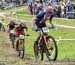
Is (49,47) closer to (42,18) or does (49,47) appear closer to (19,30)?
(42,18)

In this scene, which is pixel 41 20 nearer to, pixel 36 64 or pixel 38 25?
pixel 38 25

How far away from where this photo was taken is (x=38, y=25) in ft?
33.7

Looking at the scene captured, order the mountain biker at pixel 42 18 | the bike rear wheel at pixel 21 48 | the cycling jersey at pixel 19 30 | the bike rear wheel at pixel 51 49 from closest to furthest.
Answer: the bike rear wheel at pixel 51 49 < the mountain biker at pixel 42 18 < the bike rear wheel at pixel 21 48 < the cycling jersey at pixel 19 30

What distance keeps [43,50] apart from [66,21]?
1637cm

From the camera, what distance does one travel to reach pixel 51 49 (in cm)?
986

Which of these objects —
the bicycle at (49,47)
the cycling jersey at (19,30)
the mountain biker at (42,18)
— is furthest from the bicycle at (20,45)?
the mountain biker at (42,18)

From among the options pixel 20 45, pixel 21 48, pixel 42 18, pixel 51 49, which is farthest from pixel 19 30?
pixel 51 49

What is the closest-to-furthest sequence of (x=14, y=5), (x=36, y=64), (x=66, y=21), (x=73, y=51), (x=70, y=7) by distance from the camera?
(x=36, y=64) → (x=73, y=51) → (x=66, y=21) → (x=70, y=7) → (x=14, y=5)

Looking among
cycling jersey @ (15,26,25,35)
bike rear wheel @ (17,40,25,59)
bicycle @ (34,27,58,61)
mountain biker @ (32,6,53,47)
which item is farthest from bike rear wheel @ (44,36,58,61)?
cycling jersey @ (15,26,25,35)

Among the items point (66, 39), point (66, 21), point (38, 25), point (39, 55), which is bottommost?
point (66, 21)

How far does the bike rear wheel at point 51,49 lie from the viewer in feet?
31.6

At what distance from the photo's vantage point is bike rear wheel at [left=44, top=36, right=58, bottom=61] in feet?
31.6

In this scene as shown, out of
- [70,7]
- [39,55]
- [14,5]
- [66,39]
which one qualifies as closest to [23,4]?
[14,5]

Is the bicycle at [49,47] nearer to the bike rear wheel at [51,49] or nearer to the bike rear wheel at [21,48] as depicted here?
the bike rear wheel at [51,49]
